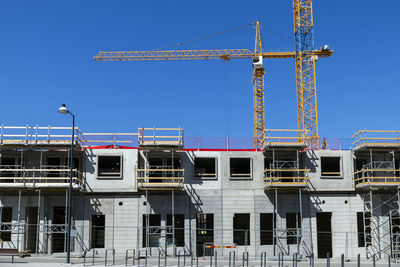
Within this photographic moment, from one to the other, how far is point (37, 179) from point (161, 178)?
9738mm

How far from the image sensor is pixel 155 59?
75.3 meters

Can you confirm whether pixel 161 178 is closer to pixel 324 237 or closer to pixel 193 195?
pixel 193 195

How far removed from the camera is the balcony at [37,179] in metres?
35.2

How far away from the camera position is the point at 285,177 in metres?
36.8

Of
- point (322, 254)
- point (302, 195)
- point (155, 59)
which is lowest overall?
point (322, 254)

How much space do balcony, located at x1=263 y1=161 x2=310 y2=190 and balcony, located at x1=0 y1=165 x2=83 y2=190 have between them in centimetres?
1462

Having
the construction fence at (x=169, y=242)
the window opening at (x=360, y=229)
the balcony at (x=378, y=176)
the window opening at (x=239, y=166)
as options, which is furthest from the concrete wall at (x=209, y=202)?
the window opening at (x=239, y=166)

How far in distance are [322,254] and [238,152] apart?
12943 millimetres

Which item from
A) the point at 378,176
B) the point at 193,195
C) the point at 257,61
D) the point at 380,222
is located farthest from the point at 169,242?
the point at 257,61

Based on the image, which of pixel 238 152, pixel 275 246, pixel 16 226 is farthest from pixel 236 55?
pixel 16 226

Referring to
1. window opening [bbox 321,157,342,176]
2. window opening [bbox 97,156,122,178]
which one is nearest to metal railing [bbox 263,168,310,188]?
window opening [bbox 321,157,342,176]

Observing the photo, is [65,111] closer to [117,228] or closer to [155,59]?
[117,228]

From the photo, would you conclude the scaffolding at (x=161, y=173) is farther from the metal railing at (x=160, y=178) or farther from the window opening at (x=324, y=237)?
the window opening at (x=324, y=237)

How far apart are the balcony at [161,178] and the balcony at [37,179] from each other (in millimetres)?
4659
